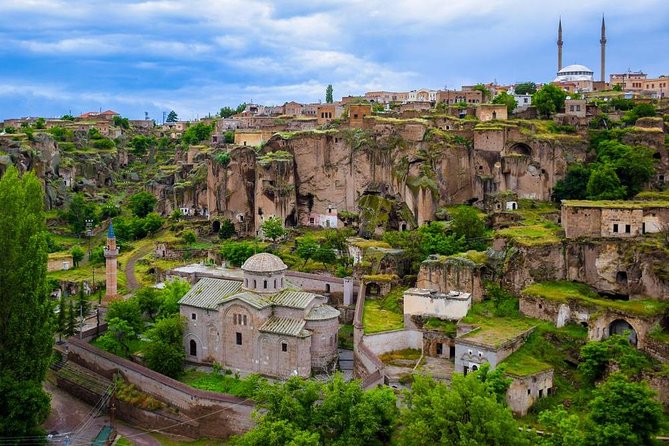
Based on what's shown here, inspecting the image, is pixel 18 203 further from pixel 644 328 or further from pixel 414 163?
pixel 414 163

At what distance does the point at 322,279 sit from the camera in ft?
133

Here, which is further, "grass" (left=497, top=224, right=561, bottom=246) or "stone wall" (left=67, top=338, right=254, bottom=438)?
"grass" (left=497, top=224, right=561, bottom=246)

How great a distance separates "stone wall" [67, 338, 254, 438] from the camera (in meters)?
30.0

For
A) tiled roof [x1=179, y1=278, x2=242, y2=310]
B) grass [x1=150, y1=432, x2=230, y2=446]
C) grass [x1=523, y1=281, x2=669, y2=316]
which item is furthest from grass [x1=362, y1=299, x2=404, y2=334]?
grass [x1=150, y1=432, x2=230, y2=446]

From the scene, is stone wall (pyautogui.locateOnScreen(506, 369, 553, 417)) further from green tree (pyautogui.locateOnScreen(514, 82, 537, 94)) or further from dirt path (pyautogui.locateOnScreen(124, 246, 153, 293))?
green tree (pyautogui.locateOnScreen(514, 82, 537, 94))

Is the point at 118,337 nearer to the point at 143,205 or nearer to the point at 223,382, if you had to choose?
the point at 223,382

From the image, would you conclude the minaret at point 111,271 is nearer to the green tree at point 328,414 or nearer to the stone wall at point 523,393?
the green tree at point 328,414

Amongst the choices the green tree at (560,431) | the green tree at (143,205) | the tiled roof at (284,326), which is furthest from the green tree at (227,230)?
the green tree at (560,431)

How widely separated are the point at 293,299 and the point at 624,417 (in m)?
15.8

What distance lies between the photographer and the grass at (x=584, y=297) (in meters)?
29.9

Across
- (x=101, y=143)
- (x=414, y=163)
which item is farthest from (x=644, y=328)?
(x=101, y=143)

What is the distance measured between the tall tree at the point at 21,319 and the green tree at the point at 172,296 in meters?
8.37

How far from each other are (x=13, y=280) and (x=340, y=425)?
13936 millimetres

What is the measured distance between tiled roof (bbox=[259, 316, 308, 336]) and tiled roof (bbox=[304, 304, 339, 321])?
57 cm
